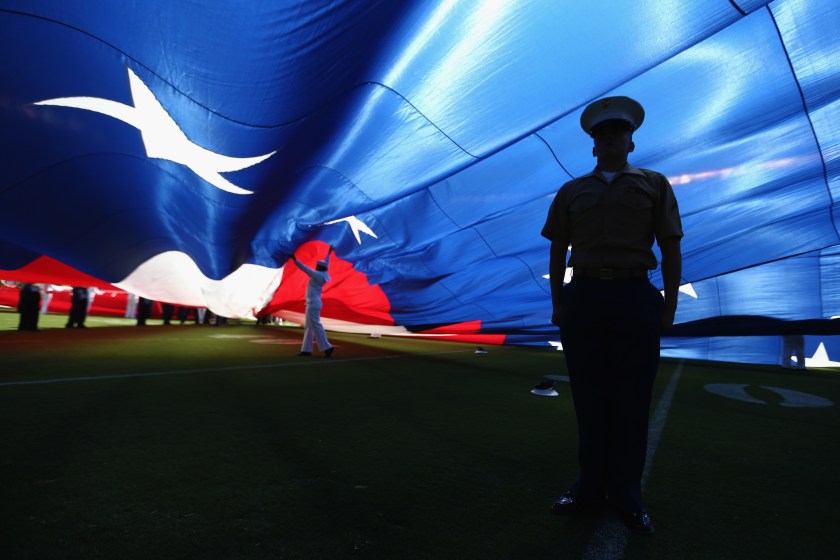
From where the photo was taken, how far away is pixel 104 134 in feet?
14.9

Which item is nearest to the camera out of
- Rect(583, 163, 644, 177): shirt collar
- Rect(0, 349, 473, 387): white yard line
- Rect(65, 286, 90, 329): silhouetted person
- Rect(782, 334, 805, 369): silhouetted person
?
Rect(583, 163, 644, 177): shirt collar

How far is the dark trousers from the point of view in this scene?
1.73 m

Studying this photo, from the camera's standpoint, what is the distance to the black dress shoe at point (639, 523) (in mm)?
1690

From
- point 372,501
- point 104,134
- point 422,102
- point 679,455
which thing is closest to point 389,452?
point 372,501

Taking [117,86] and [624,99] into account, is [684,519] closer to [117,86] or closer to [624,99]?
[624,99]

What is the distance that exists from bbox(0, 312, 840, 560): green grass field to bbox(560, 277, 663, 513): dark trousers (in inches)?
6.8

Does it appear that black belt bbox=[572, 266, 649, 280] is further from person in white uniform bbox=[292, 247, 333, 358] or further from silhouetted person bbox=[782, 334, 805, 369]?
silhouetted person bbox=[782, 334, 805, 369]

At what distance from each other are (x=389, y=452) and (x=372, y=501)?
0.64 m

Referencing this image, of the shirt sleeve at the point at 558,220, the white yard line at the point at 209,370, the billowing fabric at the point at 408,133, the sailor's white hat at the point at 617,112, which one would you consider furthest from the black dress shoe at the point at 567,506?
the white yard line at the point at 209,370

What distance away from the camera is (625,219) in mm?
1790

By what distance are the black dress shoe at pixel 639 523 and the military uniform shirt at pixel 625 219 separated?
2.90 ft

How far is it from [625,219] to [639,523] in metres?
1.08

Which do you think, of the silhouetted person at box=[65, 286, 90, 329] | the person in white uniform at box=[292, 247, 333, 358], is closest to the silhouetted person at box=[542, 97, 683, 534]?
the person in white uniform at box=[292, 247, 333, 358]

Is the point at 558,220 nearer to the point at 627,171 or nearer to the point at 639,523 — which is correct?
the point at 627,171
